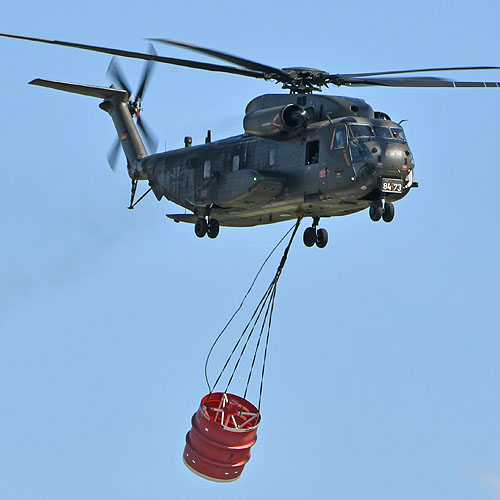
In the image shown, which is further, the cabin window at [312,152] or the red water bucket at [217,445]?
the cabin window at [312,152]

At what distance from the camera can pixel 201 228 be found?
3081cm

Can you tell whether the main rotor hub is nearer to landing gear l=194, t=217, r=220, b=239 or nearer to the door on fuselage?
the door on fuselage

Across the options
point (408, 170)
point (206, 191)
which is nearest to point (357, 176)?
point (408, 170)

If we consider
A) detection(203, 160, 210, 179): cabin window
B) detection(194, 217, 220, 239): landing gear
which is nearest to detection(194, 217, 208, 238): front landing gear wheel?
detection(194, 217, 220, 239): landing gear

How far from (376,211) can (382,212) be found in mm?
131

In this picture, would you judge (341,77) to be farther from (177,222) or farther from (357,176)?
(177,222)

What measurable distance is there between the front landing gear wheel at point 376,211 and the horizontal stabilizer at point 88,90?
10.7m

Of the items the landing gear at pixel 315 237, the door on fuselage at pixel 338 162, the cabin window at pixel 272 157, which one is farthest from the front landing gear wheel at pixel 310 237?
the door on fuselage at pixel 338 162

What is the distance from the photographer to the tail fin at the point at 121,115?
34469 millimetres

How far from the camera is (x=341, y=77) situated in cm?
2847

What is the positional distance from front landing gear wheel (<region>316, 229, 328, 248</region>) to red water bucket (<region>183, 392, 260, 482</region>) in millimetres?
5005

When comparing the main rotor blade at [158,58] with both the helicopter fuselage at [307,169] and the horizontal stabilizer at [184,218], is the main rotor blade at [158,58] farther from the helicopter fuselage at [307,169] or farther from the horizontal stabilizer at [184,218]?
the horizontal stabilizer at [184,218]

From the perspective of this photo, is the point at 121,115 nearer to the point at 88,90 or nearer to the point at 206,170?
the point at 88,90

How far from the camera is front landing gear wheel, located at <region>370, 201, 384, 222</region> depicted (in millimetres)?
27391
